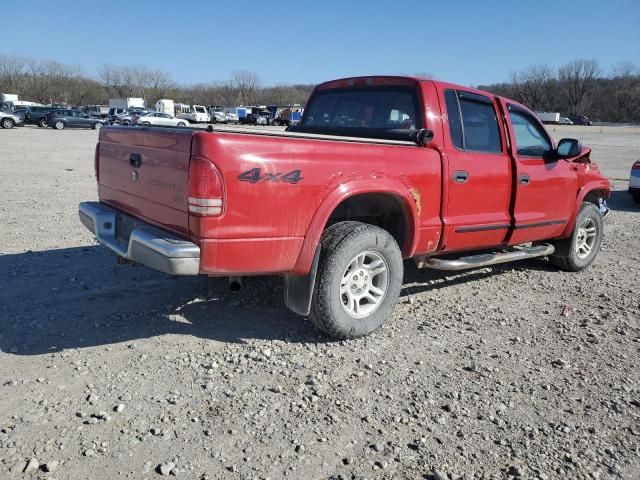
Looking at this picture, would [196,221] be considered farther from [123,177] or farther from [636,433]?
[636,433]

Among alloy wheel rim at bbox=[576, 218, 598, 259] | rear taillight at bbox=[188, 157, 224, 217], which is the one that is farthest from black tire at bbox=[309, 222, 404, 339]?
alloy wheel rim at bbox=[576, 218, 598, 259]

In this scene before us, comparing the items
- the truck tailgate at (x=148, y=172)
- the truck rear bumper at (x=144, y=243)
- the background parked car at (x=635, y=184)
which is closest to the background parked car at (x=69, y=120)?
the background parked car at (x=635, y=184)

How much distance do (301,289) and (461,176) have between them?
1.71 meters

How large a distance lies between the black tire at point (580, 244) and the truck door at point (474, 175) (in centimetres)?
137

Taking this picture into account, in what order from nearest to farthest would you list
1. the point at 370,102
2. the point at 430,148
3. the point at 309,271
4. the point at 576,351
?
the point at 309,271
the point at 576,351
the point at 430,148
the point at 370,102

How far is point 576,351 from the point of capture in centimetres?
412

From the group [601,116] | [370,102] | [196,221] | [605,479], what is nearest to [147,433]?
[196,221]

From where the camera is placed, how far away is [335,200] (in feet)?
12.3

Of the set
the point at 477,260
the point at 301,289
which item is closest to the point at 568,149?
the point at 477,260

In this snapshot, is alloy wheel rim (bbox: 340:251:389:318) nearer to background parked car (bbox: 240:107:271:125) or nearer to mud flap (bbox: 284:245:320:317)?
mud flap (bbox: 284:245:320:317)

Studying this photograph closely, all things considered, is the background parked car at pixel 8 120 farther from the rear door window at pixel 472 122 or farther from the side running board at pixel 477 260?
the side running board at pixel 477 260

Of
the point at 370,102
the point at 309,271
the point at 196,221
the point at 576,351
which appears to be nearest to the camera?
the point at 196,221

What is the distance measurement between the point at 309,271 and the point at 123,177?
1620 mm

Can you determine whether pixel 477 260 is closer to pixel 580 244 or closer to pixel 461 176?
pixel 461 176
